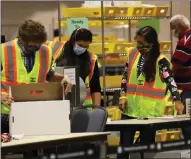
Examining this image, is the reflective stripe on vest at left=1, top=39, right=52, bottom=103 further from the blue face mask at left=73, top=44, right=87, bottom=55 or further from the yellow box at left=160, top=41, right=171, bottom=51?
the yellow box at left=160, top=41, right=171, bottom=51

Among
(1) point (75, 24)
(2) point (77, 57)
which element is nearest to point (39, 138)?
(2) point (77, 57)

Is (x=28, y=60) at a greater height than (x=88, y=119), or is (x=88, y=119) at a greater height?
(x=28, y=60)

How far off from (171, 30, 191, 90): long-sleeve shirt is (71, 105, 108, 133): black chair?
154 cm

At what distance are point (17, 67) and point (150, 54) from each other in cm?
144

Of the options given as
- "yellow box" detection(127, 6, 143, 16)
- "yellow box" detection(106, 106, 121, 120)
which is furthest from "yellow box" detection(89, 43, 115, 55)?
"yellow box" detection(106, 106, 121, 120)

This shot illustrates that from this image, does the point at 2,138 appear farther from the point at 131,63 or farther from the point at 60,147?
the point at 131,63

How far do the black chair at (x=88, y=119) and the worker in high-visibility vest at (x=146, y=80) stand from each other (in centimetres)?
96

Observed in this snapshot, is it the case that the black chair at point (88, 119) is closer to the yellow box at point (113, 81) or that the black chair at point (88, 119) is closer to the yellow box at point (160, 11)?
the yellow box at point (113, 81)

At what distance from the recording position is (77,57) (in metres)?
5.51

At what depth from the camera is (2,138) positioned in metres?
3.83

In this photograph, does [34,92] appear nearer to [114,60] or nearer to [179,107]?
[179,107]

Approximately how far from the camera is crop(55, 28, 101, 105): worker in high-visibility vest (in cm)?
545

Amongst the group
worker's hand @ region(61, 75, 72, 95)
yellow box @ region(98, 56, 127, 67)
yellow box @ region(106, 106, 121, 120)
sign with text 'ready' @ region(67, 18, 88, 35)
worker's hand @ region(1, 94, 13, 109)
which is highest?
sign with text 'ready' @ region(67, 18, 88, 35)

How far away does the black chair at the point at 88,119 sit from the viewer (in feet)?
14.8
